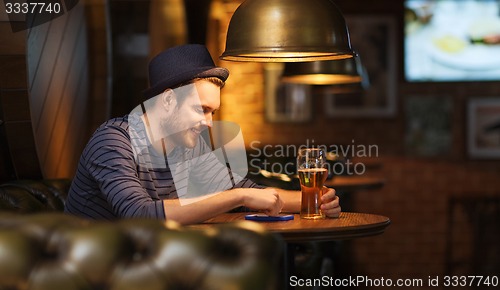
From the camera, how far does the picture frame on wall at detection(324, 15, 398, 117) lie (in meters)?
6.52

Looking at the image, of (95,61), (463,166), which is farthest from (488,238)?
(95,61)

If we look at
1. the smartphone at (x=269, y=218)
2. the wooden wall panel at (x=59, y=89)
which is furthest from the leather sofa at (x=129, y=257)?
the wooden wall panel at (x=59, y=89)

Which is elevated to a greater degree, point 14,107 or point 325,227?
point 14,107

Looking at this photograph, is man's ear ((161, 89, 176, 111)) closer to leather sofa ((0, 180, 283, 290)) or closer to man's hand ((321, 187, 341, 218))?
man's hand ((321, 187, 341, 218))

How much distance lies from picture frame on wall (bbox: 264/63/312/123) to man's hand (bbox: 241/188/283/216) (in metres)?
4.03

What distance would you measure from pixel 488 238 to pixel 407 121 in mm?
1084

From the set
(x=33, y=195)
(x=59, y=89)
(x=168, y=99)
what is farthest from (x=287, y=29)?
(x=59, y=89)

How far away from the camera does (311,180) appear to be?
8.19 ft

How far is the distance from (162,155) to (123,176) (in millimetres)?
299

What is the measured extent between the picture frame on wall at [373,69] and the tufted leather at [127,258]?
16.9 ft

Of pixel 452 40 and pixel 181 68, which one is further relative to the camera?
pixel 452 40

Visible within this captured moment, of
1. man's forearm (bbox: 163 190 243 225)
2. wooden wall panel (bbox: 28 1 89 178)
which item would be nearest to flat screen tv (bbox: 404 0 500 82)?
wooden wall panel (bbox: 28 1 89 178)

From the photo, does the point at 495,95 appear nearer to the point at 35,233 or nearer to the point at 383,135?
the point at 383,135

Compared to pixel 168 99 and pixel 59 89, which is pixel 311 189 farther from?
pixel 59 89
